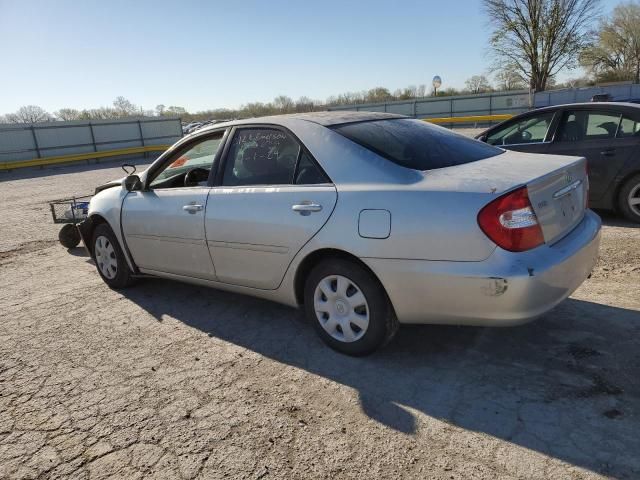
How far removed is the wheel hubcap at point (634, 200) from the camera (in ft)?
20.0

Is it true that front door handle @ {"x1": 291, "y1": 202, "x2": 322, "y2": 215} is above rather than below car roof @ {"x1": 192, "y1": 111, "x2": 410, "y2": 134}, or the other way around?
below

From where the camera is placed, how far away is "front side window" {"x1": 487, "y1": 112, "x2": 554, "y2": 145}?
684 centimetres

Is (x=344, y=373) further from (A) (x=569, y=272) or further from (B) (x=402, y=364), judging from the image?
(A) (x=569, y=272)

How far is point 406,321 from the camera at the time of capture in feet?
10.2

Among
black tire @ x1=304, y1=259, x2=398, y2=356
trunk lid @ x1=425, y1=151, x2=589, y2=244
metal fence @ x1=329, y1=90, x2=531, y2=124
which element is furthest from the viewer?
metal fence @ x1=329, y1=90, x2=531, y2=124

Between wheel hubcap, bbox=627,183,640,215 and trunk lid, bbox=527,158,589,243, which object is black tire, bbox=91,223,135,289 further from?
wheel hubcap, bbox=627,183,640,215

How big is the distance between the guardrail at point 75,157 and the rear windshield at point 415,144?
25.4 m

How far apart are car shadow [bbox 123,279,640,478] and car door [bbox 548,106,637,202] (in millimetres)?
2960

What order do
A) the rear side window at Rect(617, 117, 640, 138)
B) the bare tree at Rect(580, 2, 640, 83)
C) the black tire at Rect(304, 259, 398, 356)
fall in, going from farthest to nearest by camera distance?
the bare tree at Rect(580, 2, 640, 83) → the rear side window at Rect(617, 117, 640, 138) → the black tire at Rect(304, 259, 398, 356)

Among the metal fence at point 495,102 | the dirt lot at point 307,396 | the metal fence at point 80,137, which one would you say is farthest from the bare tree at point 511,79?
the dirt lot at point 307,396

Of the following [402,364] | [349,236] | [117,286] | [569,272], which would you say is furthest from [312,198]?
[117,286]

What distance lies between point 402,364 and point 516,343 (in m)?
0.84

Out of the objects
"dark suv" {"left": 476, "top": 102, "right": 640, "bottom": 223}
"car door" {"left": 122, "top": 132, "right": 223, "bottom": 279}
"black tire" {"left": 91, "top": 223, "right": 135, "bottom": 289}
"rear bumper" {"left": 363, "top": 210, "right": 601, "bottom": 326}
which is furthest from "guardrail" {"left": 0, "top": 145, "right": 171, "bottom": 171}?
"rear bumper" {"left": 363, "top": 210, "right": 601, "bottom": 326}

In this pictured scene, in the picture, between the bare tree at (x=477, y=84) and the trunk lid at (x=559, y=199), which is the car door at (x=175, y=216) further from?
the bare tree at (x=477, y=84)
